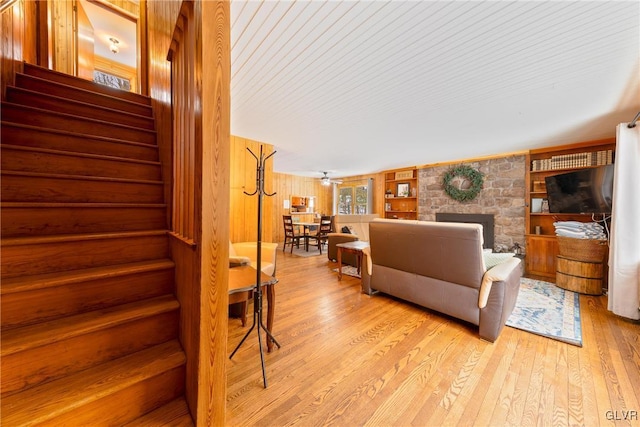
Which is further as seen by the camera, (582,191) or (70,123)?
(582,191)

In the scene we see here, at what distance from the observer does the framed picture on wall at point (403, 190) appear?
680 cm

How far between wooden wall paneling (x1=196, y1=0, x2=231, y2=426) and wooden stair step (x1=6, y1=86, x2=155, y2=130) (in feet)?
6.39

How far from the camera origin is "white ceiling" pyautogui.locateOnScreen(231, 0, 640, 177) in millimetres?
1498

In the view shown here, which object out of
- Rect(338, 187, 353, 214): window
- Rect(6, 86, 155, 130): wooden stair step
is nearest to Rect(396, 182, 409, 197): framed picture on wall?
Rect(338, 187, 353, 214): window

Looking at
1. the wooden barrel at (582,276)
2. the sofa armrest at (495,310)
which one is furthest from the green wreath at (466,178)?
the sofa armrest at (495,310)

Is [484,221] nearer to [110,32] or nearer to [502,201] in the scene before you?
[502,201]

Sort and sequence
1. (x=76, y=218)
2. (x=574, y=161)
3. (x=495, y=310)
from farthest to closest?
(x=574, y=161)
(x=495, y=310)
(x=76, y=218)

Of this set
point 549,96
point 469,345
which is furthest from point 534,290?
point 549,96

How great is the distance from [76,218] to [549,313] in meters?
4.56

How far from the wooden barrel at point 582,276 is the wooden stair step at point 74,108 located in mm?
5891

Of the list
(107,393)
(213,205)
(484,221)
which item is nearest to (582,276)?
(484,221)

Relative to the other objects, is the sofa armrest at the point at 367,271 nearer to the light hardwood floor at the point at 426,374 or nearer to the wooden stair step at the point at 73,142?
the light hardwood floor at the point at 426,374

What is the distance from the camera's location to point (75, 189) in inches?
64.4

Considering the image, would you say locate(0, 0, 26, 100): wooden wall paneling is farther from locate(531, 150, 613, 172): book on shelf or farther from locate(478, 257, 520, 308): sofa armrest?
locate(531, 150, 613, 172): book on shelf
